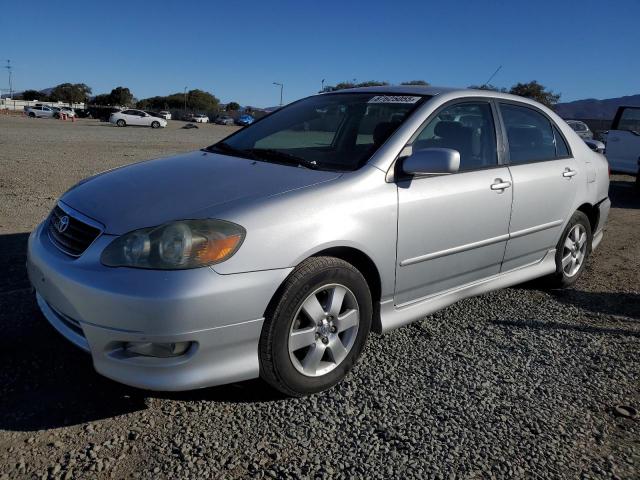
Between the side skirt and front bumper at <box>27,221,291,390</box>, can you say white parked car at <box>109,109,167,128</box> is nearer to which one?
the side skirt

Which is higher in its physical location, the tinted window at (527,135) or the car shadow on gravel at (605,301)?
the tinted window at (527,135)

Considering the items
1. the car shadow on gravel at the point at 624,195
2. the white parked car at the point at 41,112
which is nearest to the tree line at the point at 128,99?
the white parked car at the point at 41,112

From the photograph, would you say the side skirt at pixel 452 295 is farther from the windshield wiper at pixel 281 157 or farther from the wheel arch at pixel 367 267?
the windshield wiper at pixel 281 157

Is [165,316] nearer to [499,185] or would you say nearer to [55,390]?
[55,390]

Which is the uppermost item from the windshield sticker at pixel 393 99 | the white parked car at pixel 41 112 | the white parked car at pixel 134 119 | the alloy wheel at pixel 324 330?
the white parked car at pixel 41 112

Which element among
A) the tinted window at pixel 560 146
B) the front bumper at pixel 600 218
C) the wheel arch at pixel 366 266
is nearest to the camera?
the wheel arch at pixel 366 266

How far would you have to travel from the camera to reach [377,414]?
2.67 m

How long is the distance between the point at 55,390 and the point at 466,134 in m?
2.87

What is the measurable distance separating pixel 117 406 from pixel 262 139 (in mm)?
2003

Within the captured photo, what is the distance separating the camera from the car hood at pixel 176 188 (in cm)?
261

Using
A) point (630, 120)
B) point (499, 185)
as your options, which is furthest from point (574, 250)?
point (630, 120)

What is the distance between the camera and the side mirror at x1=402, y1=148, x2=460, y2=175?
304cm

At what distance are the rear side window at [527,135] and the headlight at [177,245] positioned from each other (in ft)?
7.67

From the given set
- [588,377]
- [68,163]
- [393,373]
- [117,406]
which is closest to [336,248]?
[393,373]
